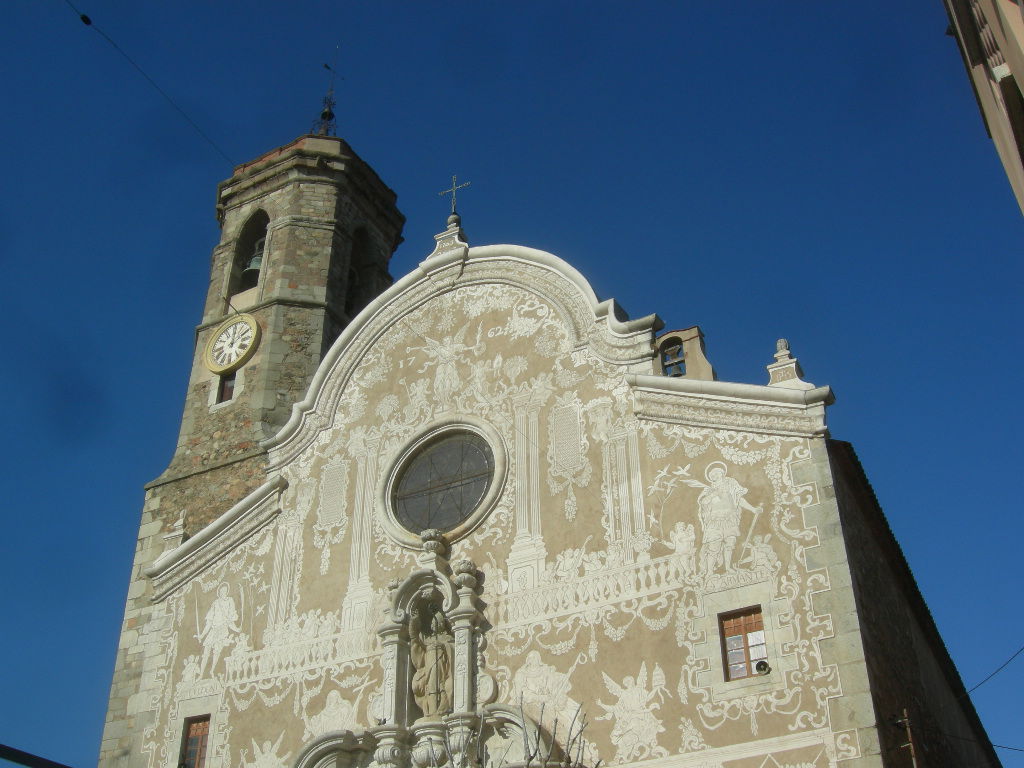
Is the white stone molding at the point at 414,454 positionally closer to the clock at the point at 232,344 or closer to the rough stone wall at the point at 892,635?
the rough stone wall at the point at 892,635

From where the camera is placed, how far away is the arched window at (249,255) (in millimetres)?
22297

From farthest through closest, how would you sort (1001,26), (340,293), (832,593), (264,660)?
(340,293) < (264,660) < (832,593) < (1001,26)

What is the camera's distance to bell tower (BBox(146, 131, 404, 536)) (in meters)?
19.5

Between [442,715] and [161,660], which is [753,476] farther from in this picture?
[161,660]

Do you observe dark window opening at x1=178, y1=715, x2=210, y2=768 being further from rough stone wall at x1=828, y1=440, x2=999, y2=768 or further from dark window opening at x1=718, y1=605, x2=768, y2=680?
rough stone wall at x1=828, y1=440, x2=999, y2=768

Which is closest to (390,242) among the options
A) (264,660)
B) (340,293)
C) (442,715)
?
(340,293)

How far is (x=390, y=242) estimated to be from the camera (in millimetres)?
24344

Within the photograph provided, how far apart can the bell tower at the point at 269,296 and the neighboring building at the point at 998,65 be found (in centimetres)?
1159

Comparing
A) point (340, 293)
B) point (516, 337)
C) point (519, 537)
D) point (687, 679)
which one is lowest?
point (687, 679)

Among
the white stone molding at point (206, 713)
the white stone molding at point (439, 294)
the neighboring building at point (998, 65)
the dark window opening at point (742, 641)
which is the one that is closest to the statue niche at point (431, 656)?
the white stone molding at point (206, 713)

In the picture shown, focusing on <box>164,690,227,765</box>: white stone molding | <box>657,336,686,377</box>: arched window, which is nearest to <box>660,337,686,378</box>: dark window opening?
<box>657,336,686,377</box>: arched window

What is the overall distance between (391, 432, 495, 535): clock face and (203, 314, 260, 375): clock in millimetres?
5522

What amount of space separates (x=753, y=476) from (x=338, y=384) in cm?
698

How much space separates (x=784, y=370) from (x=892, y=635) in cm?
335
